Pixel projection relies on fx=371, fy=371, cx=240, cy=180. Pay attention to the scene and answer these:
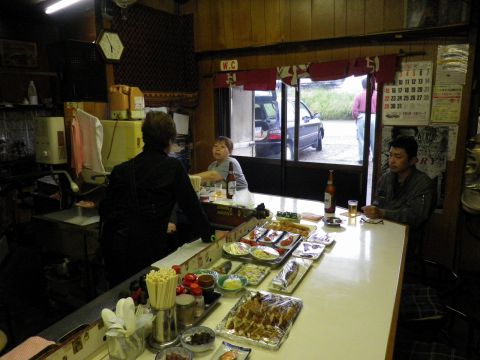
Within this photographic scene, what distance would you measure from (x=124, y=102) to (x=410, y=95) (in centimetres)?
286

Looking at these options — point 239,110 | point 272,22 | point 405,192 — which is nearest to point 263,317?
point 405,192

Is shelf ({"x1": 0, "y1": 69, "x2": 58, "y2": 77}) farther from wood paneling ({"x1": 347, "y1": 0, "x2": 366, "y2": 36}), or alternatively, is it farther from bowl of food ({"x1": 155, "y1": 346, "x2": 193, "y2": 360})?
bowl of food ({"x1": 155, "y1": 346, "x2": 193, "y2": 360})

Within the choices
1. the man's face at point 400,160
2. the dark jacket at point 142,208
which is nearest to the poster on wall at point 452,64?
the man's face at point 400,160

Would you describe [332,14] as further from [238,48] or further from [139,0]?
[139,0]

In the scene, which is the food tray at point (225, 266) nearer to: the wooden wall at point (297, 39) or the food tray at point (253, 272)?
the food tray at point (253, 272)

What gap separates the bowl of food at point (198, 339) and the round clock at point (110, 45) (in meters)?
3.38

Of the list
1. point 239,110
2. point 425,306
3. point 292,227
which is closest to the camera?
point 425,306

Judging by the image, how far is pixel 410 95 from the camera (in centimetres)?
376

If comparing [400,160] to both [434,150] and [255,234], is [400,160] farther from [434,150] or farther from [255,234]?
[255,234]

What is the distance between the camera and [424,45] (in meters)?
3.65

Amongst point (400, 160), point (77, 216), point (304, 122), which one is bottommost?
point (77, 216)

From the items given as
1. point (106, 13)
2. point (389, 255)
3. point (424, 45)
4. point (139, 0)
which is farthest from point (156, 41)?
point (389, 255)

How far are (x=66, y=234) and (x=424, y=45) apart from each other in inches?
146

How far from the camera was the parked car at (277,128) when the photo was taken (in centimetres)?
457
